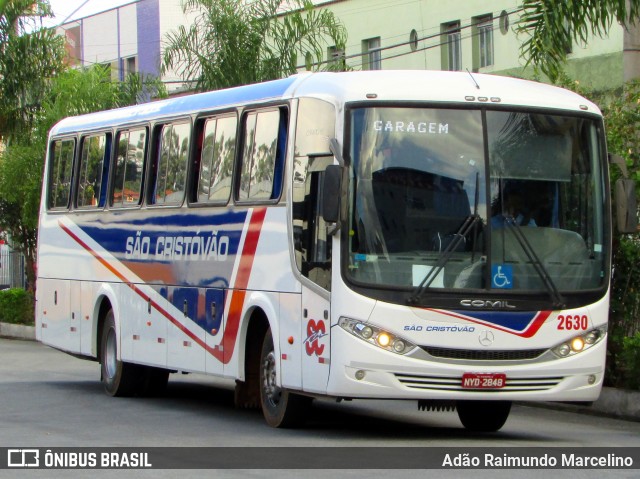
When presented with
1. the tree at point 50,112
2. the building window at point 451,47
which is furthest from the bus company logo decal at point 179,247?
the building window at point 451,47

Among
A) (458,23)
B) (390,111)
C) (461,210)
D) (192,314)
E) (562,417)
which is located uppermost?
(458,23)

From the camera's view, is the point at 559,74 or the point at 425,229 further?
the point at 559,74

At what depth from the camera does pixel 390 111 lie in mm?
12469

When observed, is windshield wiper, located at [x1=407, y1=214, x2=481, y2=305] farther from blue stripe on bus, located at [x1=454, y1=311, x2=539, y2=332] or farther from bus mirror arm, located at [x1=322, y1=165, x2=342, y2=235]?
bus mirror arm, located at [x1=322, y1=165, x2=342, y2=235]

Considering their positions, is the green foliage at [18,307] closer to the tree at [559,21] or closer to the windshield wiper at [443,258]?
the tree at [559,21]

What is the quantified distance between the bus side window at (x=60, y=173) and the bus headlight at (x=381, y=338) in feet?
26.9

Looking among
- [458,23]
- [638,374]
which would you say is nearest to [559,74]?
[638,374]

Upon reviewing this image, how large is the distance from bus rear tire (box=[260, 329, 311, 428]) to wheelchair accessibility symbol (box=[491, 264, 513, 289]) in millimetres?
2181

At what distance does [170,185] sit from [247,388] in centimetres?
278

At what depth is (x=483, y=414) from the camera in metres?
13.9

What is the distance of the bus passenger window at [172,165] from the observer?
15.9 metres

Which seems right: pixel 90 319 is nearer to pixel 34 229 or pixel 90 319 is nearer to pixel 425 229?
pixel 425 229

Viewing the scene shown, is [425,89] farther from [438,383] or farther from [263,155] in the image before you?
[438,383]

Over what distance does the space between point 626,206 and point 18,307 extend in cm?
2264
